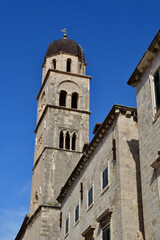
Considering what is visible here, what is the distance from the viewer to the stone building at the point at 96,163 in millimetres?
16406

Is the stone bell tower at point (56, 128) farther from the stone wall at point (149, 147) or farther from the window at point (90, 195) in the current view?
the stone wall at point (149, 147)

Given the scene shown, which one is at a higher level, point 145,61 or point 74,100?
point 74,100

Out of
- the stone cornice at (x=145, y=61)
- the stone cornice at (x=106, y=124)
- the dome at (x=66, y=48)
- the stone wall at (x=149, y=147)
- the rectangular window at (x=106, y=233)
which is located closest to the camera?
the stone wall at (x=149, y=147)

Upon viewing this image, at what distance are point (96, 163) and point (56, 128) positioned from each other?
51.5 ft

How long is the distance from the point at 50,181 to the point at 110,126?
51.2ft

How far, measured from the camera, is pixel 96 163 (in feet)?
73.8

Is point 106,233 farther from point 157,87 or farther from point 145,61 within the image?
point 145,61

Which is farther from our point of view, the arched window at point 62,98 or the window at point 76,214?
the arched window at point 62,98

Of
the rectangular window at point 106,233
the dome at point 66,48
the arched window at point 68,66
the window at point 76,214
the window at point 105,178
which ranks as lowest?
the rectangular window at point 106,233

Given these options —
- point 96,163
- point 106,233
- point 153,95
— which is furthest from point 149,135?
point 96,163

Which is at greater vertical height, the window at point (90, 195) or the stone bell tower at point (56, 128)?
the stone bell tower at point (56, 128)

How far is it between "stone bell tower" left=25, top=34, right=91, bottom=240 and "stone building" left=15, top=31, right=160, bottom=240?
0.08m

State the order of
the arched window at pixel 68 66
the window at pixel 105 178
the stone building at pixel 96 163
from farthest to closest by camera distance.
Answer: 1. the arched window at pixel 68 66
2. the window at pixel 105 178
3. the stone building at pixel 96 163

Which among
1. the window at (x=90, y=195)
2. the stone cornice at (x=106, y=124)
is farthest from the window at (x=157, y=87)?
the window at (x=90, y=195)
